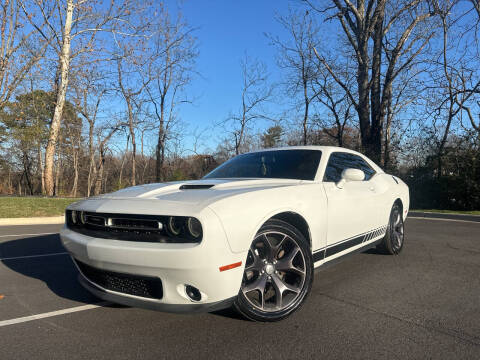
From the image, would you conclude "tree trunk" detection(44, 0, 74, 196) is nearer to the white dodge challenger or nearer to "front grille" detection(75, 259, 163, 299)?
the white dodge challenger

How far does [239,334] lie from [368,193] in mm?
2402

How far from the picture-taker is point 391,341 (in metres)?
2.25

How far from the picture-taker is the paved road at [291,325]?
213 centimetres

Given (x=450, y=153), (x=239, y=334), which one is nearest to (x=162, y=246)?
(x=239, y=334)

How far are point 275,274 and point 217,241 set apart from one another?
0.74 metres

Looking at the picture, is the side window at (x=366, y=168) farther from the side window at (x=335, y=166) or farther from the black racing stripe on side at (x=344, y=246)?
the black racing stripe on side at (x=344, y=246)

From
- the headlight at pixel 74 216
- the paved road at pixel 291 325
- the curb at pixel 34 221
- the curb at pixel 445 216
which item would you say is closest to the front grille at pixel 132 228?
the headlight at pixel 74 216

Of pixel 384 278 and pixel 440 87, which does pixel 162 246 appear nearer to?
pixel 384 278

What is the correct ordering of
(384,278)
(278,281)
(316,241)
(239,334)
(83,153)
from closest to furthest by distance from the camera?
(239,334)
(278,281)
(316,241)
(384,278)
(83,153)

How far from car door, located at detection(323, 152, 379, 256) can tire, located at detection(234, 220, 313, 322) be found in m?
0.54

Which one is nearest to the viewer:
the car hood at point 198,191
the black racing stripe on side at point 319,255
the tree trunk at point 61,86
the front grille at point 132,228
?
the front grille at point 132,228

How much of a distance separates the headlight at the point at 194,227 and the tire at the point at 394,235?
10.8ft

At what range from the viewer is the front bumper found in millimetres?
2064

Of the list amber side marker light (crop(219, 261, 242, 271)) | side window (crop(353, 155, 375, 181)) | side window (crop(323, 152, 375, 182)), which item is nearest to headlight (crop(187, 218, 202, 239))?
amber side marker light (crop(219, 261, 242, 271))
